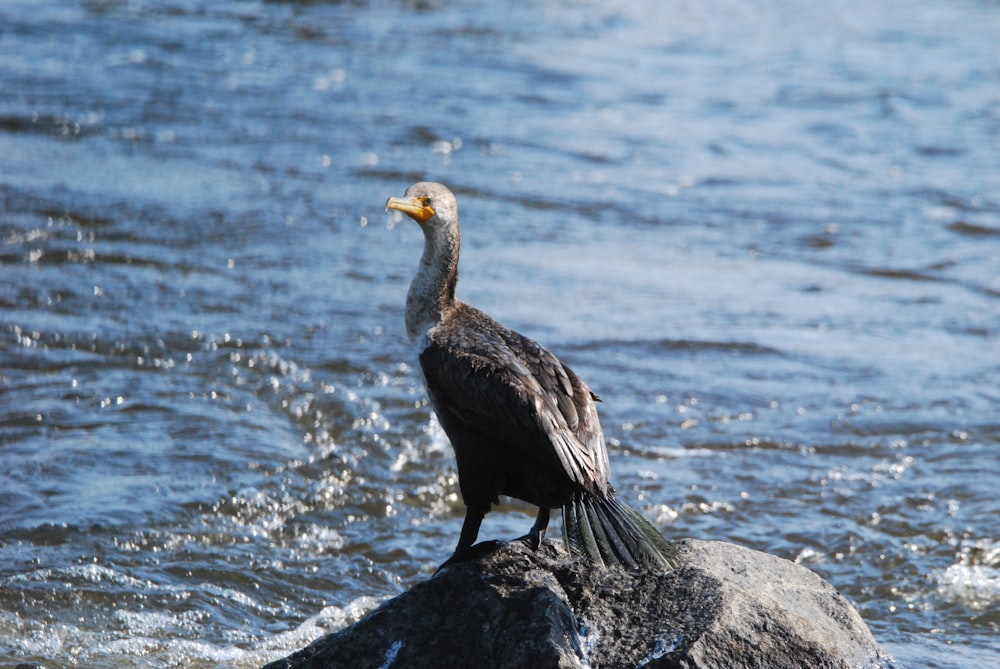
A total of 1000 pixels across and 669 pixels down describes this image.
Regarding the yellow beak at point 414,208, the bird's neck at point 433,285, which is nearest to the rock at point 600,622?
the bird's neck at point 433,285

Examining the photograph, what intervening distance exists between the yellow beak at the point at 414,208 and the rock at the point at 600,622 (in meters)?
1.22

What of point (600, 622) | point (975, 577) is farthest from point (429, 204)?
point (975, 577)

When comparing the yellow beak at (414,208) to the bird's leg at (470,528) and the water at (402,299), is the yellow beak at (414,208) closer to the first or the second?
the bird's leg at (470,528)

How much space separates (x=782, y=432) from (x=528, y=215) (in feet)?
12.6

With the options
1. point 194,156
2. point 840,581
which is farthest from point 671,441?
point 194,156

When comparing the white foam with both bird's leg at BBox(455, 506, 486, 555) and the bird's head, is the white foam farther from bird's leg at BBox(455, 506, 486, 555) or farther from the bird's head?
the bird's head

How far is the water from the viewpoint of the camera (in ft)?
18.0

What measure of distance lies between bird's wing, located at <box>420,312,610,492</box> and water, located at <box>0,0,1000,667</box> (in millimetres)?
1286

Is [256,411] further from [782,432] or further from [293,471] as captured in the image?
[782,432]

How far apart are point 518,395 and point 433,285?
681mm

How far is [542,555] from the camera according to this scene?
410cm

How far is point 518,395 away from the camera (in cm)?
401

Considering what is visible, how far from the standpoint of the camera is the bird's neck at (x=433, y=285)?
450 cm

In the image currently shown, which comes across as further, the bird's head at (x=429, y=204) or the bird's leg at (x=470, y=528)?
the bird's head at (x=429, y=204)
